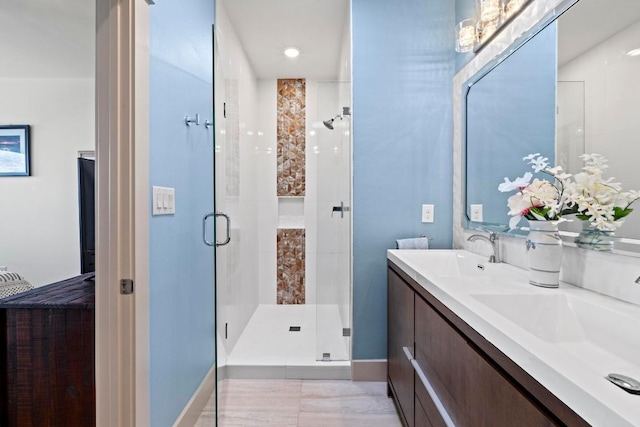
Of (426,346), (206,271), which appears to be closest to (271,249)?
(206,271)

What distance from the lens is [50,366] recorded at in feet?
4.40

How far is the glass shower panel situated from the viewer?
227cm

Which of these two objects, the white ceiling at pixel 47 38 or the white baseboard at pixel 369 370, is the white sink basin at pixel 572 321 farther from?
the white ceiling at pixel 47 38

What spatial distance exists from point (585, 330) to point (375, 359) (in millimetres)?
1455

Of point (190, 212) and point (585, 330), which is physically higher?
point (190, 212)

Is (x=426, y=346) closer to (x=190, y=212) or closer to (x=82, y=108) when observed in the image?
(x=190, y=212)

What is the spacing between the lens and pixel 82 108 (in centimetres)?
349

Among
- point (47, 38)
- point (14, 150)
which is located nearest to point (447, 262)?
point (47, 38)

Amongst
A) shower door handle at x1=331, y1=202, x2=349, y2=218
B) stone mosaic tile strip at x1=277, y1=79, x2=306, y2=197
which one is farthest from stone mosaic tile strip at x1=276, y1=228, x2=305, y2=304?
shower door handle at x1=331, y1=202, x2=349, y2=218

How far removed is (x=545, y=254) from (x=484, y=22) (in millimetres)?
1361

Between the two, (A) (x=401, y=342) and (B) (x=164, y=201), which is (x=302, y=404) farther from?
(B) (x=164, y=201)

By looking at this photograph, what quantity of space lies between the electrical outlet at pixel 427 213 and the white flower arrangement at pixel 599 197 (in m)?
1.07

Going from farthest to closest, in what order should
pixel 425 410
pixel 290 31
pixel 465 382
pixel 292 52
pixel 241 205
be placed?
pixel 292 52 < pixel 241 205 < pixel 290 31 < pixel 425 410 < pixel 465 382

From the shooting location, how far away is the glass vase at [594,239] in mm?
1010
